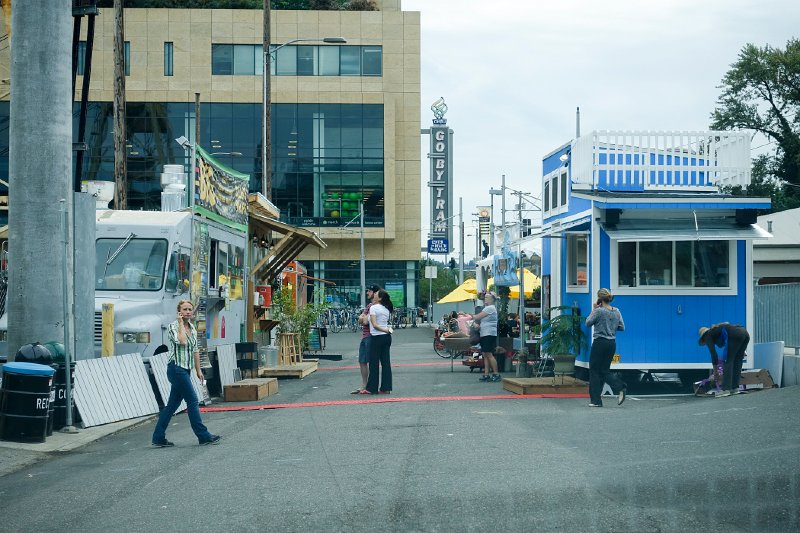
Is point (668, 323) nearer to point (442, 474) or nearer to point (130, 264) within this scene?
point (130, 264)

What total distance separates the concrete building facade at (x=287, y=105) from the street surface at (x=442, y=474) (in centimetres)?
4893

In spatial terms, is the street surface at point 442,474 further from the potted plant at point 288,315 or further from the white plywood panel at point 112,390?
the potted plant at point 288,315

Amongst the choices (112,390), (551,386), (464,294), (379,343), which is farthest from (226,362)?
(464,294)

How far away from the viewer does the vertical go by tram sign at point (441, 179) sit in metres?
70.4

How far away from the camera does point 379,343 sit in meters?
18.2

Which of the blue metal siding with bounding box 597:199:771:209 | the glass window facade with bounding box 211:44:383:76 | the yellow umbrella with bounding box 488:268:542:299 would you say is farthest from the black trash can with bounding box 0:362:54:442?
the glass window facade with bounding box 211:44:383:76

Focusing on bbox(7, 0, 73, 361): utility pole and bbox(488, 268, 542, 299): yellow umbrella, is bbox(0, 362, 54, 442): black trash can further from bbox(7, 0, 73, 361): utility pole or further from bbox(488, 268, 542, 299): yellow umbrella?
bbox(488, 268, 542, 299): yellow umbrella

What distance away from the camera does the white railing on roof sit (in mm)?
18734

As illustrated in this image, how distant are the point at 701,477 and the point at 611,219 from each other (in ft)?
31.5

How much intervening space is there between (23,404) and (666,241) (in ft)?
36.3

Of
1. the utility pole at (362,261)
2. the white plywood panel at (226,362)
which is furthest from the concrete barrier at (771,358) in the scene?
the utility pole at (362,261)

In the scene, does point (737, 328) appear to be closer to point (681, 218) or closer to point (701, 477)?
point (681, 218)

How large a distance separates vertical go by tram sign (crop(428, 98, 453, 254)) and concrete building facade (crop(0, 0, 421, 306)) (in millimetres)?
5486

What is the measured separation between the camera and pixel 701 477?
29.1 feet
